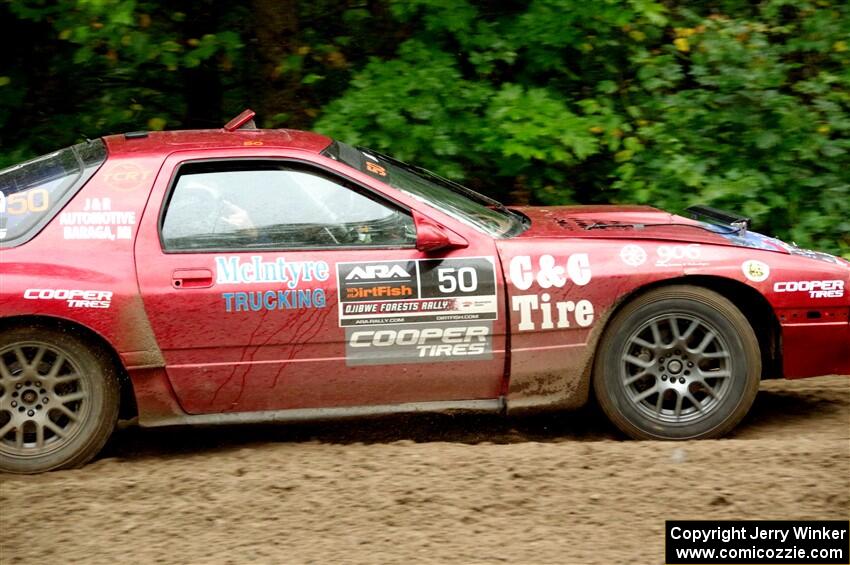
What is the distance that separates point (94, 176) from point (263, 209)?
0.84 m

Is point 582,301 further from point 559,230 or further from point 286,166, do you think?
point 286,166

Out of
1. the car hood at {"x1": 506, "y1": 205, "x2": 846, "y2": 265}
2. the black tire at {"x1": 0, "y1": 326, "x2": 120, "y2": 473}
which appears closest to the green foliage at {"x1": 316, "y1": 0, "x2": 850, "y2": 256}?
the car hood at {"x1": 506, "y1": 205, "x2": 846, "y2": 265}

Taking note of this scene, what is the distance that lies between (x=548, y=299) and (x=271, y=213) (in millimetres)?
1403

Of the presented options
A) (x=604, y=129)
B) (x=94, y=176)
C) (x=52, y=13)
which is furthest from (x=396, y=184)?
(x=52, y=13)

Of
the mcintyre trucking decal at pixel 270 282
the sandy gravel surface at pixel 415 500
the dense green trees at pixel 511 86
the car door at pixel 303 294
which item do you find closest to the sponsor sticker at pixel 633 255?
the car door at pixel 303 294

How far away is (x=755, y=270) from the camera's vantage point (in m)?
5.36

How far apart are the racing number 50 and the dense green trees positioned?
9.63ft

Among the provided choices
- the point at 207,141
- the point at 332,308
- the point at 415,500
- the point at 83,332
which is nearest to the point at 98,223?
the point at 83,332

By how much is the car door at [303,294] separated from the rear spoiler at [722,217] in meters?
1.51

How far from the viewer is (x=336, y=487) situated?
15.3 feet

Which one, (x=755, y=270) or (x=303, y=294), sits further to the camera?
(x=755, y=270)

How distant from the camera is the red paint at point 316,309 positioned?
5.16m

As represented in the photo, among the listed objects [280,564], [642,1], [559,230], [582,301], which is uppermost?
[642,1]

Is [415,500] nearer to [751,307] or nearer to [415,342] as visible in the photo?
[415,342]
